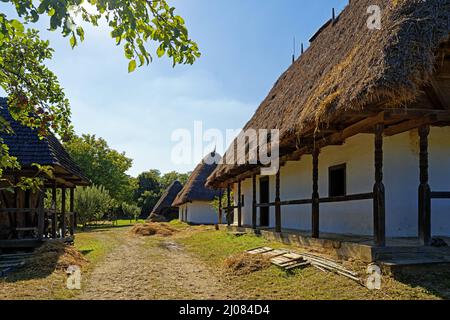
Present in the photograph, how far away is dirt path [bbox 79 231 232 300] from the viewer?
19.3 feet

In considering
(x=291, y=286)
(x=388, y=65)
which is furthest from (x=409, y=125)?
(x=291, y=286)

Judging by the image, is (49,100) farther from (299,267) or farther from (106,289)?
(299,267)

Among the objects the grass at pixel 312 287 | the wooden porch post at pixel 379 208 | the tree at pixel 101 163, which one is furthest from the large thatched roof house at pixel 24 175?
the tree at pixel 101 163

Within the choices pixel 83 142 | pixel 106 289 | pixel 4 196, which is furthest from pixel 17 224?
pixel 83 142

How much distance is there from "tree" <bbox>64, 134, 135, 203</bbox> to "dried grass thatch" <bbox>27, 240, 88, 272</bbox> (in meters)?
27.5

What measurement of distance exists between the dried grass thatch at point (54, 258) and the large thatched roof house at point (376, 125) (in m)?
5.19

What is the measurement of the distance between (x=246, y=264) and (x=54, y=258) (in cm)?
422

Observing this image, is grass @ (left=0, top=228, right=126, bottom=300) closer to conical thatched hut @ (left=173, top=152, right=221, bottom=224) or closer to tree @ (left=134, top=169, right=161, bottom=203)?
conical thatched hut @ (left=173, top=152, right=221, bottom=224)

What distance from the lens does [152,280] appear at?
23.0 ft

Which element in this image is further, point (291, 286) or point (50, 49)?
point (291, 286)

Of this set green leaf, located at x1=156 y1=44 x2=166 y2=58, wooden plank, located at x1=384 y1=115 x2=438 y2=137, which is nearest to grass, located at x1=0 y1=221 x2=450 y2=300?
wooden plank, located at x1=384 y1=115 x2=438 y2=137

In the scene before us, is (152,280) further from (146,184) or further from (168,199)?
(146,184)

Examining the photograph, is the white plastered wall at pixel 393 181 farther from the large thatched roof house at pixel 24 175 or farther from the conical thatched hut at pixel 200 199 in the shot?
the conical thatched hut at pixel 200 199

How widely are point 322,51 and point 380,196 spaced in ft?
20.5
